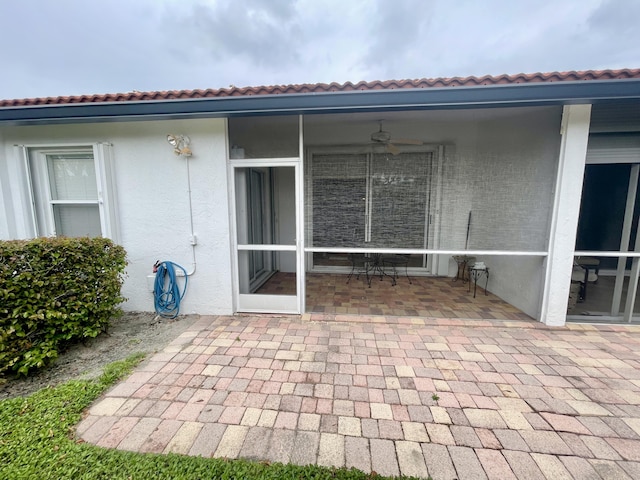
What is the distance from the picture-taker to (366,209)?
411cm

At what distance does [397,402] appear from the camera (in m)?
2.27

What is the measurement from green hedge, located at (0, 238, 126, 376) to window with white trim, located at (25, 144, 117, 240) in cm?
95

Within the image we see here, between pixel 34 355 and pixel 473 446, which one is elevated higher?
pixel 34 355

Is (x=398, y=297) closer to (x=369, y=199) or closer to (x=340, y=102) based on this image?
(x=369, y=199)

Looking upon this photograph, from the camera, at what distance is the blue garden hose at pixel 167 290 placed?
3.94 m

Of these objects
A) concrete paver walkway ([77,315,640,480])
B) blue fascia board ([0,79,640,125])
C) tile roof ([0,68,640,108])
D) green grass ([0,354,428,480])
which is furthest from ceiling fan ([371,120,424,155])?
green grass ([0,354,428,480])

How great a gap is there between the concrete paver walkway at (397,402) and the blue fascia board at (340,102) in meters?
2.76

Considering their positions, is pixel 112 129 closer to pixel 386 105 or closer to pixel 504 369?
pixel 386 105

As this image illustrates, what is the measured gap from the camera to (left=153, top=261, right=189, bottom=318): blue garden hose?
155 inches

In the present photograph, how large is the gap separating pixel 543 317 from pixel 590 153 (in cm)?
225

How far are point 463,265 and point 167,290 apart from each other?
5152 millimetres

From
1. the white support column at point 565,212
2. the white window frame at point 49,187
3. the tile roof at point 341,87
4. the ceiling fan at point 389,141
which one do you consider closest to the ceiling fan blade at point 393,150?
the ceiling fan at point 389,141

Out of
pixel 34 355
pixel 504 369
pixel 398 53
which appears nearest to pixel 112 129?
pixel 34 355

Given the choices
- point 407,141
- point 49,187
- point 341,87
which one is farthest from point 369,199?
point 49,187
